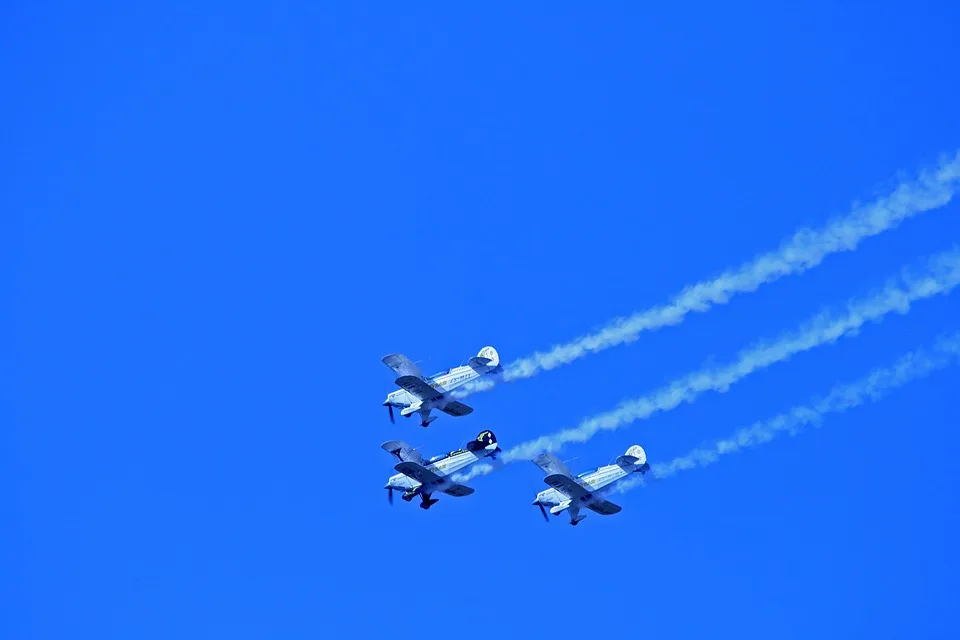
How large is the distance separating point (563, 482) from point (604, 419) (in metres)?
4.08

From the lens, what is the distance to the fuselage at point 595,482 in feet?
275

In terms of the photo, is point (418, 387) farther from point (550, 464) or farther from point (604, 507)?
point (604, 507)

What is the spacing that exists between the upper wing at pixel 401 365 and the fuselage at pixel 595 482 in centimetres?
705

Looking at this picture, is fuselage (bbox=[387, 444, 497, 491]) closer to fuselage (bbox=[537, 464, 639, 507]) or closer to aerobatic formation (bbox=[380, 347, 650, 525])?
aerobatic formation (bbox=[380, 347, 650, 525])

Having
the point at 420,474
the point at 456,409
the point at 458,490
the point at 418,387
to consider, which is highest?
the point at 418,387

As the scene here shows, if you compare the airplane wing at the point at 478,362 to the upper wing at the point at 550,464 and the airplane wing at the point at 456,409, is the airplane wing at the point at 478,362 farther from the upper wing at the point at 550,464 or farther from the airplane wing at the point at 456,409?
the upper wing at the point at 550,464

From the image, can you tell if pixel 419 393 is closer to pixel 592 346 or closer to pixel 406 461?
pixel 406 461

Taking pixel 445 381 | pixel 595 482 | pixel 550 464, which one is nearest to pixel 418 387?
pixel 445 381

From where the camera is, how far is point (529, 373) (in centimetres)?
8138

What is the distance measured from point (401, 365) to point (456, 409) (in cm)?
301

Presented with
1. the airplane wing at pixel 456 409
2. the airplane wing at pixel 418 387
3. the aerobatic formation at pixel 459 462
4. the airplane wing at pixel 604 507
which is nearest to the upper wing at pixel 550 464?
the aerobatic formation at pixel 459 462

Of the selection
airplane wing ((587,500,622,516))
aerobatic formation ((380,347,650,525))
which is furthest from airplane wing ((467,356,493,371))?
airplane wing ((587,500,622,516))

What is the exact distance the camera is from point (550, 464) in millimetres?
82625

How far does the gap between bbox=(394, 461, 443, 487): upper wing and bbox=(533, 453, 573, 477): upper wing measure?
182 inches
